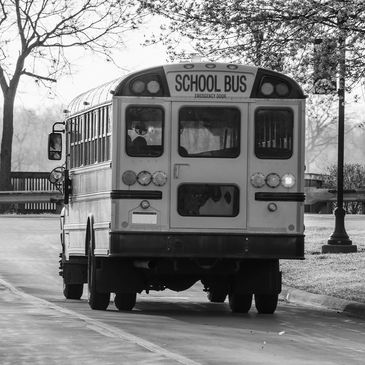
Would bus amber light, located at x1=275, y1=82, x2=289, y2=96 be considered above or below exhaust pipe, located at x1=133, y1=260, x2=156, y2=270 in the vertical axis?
above

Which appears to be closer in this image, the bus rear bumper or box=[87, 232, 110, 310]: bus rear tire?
the bus rear bumper

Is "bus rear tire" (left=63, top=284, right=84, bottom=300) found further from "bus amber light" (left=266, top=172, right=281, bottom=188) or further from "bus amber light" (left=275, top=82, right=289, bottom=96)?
"bus amber light" (left=275, top=82, right=289, bottom=96)

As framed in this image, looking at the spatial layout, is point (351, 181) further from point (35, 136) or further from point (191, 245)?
point (35, 136)

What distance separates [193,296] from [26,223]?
1872cm

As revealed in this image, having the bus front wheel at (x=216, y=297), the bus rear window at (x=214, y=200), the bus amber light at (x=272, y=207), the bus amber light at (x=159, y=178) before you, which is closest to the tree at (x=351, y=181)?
the bus front wheel at (x=216, y=297)

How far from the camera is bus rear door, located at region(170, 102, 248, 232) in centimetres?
Result: 1681

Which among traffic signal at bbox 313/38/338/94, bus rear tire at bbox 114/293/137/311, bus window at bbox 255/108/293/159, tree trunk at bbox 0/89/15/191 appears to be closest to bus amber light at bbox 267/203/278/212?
bus window at bbox 255/108/293/159

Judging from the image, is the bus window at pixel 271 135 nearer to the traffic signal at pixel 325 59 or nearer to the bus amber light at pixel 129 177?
the bus amber light at pixel 129 177

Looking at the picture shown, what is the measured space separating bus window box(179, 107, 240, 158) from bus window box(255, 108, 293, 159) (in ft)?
0.93

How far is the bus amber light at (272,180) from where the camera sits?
16969 mm

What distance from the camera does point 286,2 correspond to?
73.8 ft

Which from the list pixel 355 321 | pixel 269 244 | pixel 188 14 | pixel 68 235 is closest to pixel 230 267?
pixel 269 244

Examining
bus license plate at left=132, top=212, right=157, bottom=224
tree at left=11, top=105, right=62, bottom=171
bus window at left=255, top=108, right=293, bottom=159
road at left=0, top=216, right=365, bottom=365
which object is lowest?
road at left=0, top=216, right=365, bottom=365

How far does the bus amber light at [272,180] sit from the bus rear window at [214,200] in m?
0.41
